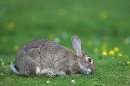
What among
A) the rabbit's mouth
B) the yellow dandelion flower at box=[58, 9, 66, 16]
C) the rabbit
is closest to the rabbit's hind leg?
the rabbit

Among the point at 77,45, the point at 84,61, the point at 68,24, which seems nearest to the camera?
the point at 84,61

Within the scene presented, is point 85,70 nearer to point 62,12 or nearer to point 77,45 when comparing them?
point 77,45

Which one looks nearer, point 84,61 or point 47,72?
point 47,72

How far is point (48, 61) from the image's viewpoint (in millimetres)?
10812

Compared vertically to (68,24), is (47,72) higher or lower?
lower

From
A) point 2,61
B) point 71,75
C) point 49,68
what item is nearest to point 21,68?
point 49,68

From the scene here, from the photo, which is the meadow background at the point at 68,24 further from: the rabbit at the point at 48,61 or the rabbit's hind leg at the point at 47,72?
the rabbit's hind leg at the point at 47,72

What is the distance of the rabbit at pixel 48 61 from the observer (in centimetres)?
1066

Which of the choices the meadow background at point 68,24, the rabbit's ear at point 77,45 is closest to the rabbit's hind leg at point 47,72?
the rabbit's ear at point 77,45

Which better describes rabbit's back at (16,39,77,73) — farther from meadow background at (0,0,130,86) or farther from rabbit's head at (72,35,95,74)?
meadow background at (0,0,130,86)

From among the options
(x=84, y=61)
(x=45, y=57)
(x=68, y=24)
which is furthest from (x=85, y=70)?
(x=68, y=24)

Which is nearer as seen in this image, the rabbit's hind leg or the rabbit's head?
the rabbit's hind leg

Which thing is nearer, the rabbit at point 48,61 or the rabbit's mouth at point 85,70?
the rabbit at point 48,61

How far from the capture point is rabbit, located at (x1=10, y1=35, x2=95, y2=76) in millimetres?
10664
